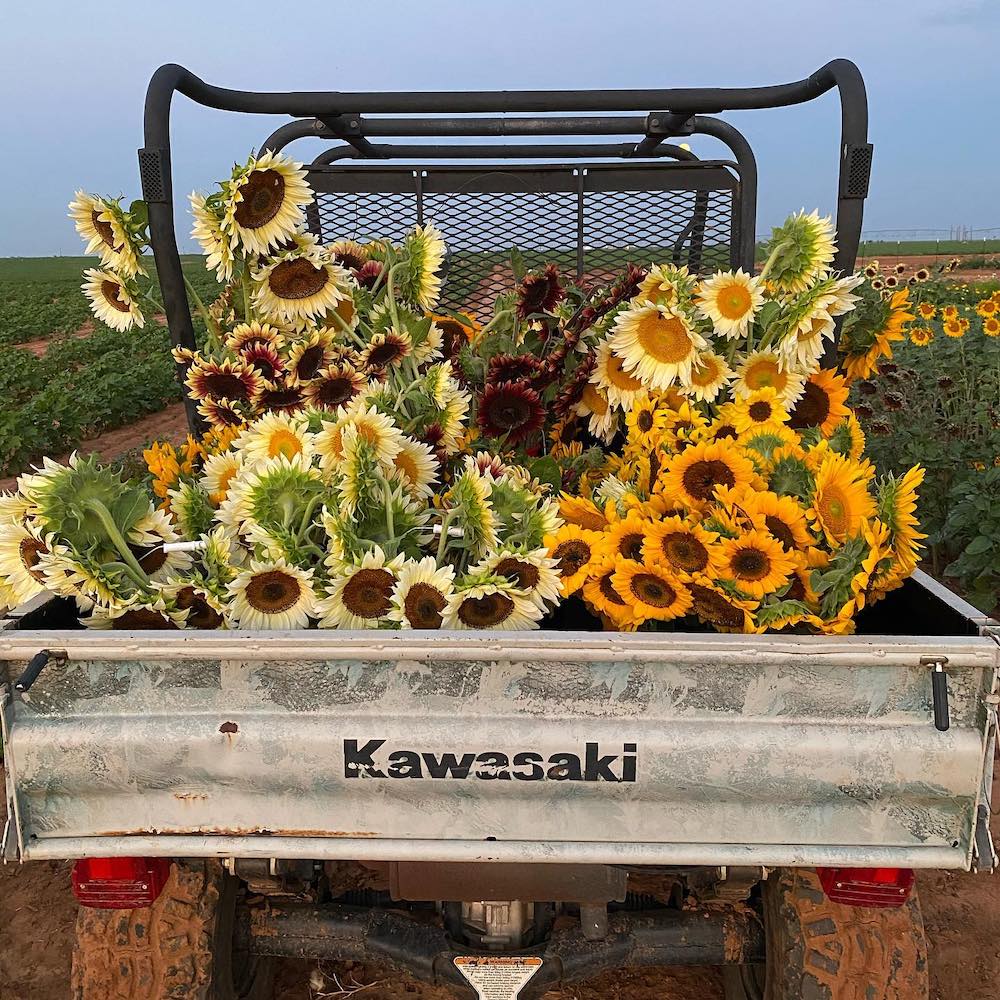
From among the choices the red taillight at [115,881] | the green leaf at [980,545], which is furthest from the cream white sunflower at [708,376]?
the green leaf at [980,545]

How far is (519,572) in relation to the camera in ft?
5.38

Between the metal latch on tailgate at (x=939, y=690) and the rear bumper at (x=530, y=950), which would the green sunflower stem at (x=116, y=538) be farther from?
the metal latch on tailgate at (x=939, y=690)

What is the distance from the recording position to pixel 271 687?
1.54 m

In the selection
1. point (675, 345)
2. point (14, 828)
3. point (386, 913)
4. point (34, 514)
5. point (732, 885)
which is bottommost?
point (386, 913)

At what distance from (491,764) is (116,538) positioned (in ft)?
2.55

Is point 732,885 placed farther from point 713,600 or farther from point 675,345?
point 675,345

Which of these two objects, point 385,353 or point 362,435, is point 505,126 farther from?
point 362,435

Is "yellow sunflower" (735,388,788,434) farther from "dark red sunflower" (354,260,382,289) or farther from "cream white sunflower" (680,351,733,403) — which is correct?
"dark red sunflower" (354,260,382,289)

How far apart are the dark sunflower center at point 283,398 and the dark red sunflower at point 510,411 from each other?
416 mm

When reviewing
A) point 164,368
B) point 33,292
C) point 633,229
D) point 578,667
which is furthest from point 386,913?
point 33,292

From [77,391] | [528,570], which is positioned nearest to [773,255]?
[528,570]

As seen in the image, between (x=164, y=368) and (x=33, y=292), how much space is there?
39823mm

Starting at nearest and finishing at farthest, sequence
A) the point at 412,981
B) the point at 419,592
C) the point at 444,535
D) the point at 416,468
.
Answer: the point at 419,592, the point at 444,535, the point at 416,468, the point at 412,981

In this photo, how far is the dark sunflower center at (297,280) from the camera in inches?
81.8
